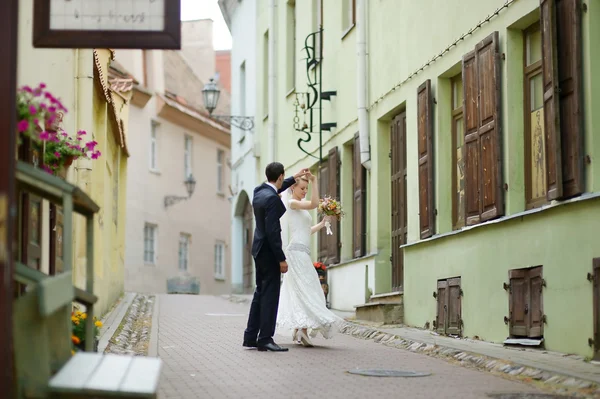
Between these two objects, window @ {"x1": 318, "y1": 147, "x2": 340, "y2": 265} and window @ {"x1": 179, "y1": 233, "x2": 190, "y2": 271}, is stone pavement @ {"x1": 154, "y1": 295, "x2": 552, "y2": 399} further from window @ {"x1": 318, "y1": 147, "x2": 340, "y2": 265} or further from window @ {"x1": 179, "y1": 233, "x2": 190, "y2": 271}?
window @ {"x1": 179, "y1": 233, "x2": 190, "y2": 271}

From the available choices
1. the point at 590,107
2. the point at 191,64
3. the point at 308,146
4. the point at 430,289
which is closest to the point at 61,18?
the point at 590,107

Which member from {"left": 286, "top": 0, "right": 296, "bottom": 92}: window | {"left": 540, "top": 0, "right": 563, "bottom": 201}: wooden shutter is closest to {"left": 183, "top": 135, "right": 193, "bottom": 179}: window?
{"left": 286, "top": 0, "right": 296, "bottom": 92}: window

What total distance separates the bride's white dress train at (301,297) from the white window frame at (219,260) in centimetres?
3273

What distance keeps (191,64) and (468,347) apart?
3901cm

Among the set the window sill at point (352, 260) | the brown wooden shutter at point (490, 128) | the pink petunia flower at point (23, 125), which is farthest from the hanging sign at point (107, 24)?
the window sill at point (352, 260)

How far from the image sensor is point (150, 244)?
41.7 m

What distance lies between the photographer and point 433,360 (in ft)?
39.2

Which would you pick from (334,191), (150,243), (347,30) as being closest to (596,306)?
(347,30)

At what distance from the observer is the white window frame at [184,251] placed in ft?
144

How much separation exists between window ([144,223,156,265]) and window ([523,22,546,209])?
29042mm

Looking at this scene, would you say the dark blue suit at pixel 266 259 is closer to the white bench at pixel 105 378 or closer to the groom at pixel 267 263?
the groom at pixel 267 263

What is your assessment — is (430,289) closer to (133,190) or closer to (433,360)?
(433,360)

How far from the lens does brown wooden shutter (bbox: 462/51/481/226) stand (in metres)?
14.2

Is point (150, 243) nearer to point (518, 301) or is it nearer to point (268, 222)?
point (268, 222)
